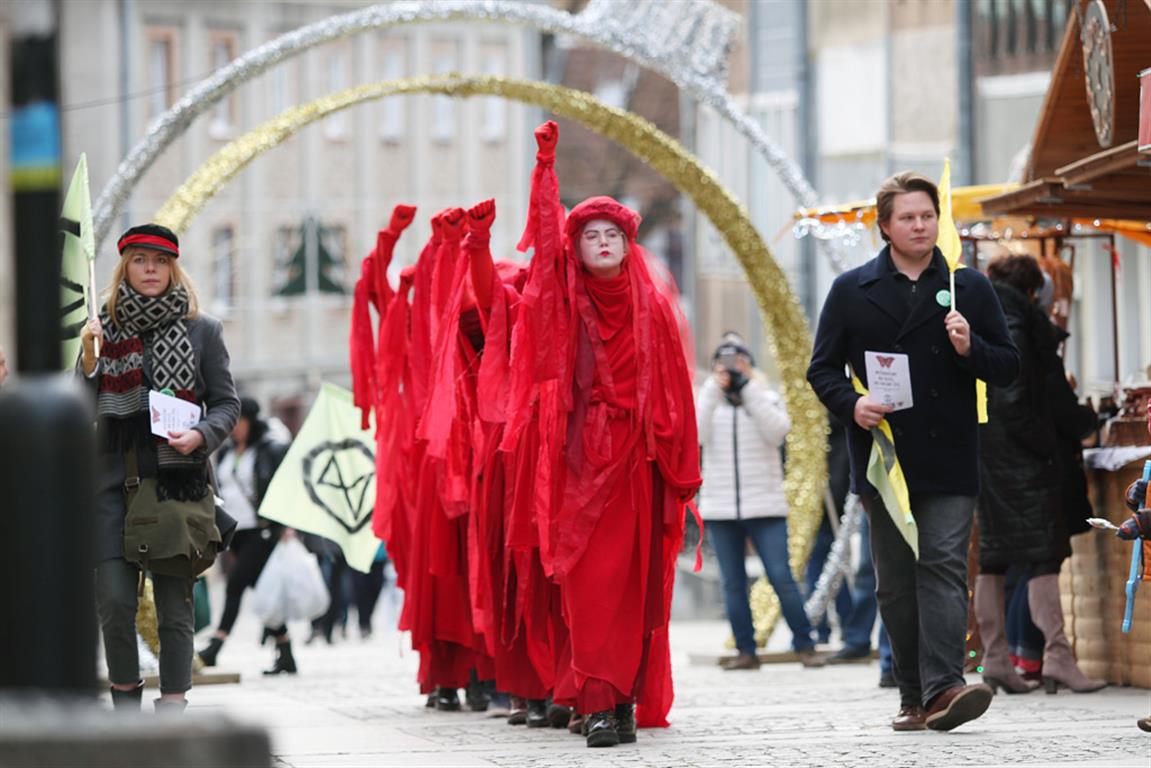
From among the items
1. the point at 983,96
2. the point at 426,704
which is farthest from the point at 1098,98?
the point at 983,96

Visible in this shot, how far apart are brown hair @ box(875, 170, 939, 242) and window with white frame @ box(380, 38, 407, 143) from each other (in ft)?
145

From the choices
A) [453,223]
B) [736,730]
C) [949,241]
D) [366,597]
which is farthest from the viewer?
[366,597]

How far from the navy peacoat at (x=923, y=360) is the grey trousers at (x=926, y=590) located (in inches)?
4.0

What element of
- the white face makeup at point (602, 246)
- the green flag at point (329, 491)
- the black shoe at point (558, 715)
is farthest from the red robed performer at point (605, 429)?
the green flag at point (329, 491)

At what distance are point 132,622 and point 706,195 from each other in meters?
7.47

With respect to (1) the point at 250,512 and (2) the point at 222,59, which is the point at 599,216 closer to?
(1) the point at 250,512

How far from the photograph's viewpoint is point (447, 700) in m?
11.7

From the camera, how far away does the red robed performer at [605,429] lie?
954cm

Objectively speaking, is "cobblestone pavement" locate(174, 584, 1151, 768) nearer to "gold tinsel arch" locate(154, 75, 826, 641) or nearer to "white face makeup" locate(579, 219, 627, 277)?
"gold tinsel arch" locate(154, 75, 826, 641)

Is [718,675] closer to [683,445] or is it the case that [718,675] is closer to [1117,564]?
[1117,564]

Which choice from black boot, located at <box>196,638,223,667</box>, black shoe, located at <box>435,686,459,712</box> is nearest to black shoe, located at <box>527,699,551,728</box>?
black shoe, located at <box>435,686,459,712</box>

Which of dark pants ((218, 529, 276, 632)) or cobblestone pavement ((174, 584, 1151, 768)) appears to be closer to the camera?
cobblestone pavement ((174, 584, 1151, 768))

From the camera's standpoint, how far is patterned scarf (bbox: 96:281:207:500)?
9023 millimetres

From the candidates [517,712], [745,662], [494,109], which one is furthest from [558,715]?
[494,109]
